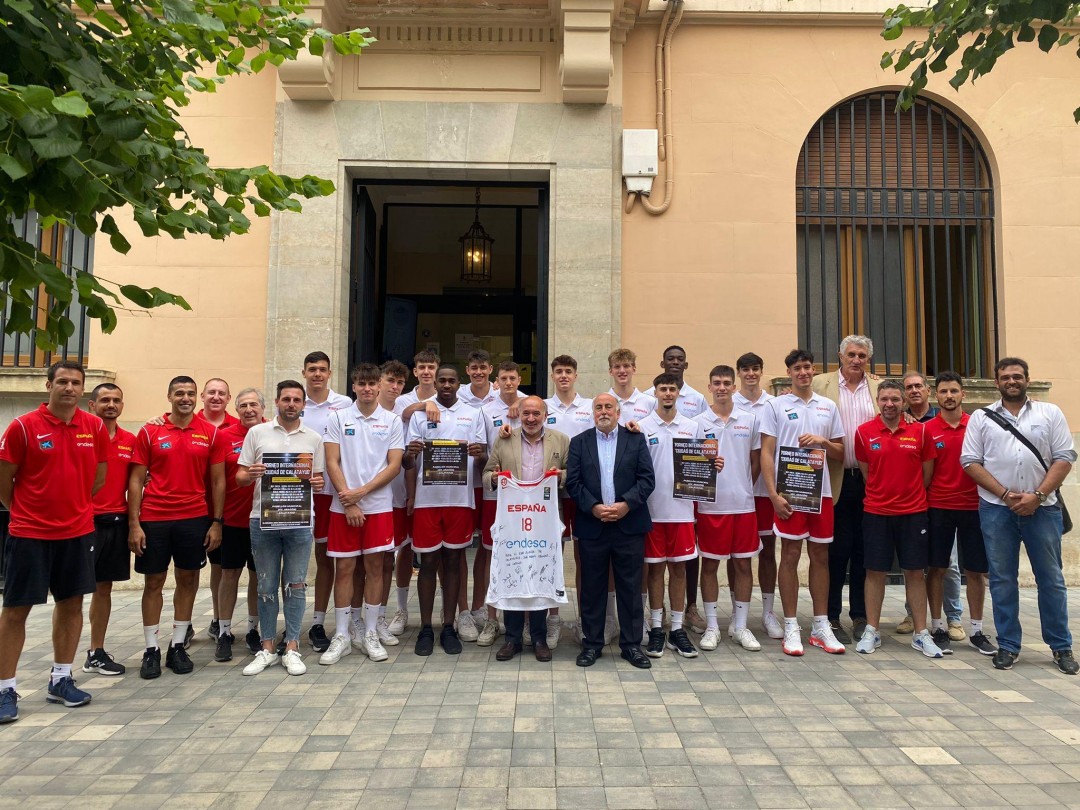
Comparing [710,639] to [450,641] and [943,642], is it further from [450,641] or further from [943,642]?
[450,641]

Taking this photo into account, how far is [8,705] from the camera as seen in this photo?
445cm

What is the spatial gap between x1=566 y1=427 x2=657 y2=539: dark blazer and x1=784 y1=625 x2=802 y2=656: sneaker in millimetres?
1448

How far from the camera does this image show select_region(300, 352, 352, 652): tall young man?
19.4 ft

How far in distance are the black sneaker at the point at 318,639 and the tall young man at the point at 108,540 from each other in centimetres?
111

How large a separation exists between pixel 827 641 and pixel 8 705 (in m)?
5.62

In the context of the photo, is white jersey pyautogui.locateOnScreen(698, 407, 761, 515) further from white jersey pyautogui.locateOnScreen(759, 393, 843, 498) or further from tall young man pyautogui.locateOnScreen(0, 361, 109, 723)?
tall young man pyautogui.locateOnScreen(0, 361, 109, 723)

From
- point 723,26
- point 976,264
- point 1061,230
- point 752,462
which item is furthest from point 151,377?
point 1061,230

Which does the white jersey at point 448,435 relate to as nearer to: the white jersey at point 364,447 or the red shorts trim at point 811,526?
the white jersey at point 364,447

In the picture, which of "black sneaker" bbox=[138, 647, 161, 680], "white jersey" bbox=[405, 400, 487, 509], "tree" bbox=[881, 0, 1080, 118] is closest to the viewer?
"tree" bbox=[881, 0, 1080, 118]

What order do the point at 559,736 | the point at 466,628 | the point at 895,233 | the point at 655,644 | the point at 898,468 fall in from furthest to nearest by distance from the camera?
the point at 895,233 → the point at 466,628 → the point at 898,468 → the point at 655,644 → the point at 559,736

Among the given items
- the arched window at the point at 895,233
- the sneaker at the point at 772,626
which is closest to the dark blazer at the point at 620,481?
the sneaker at the point at 772,626

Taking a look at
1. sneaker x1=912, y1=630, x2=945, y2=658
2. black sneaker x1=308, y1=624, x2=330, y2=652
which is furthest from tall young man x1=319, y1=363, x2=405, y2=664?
sneaker x1=912, y1=630, x2=945, y2=658

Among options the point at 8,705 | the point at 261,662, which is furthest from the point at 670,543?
the point at 8,705

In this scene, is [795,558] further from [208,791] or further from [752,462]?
[208,791]
